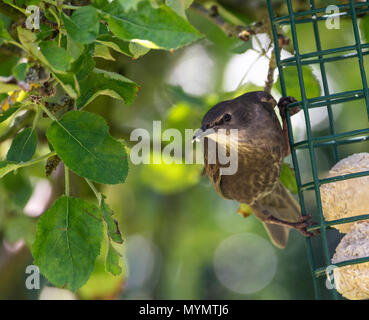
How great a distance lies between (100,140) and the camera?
8.19 feet

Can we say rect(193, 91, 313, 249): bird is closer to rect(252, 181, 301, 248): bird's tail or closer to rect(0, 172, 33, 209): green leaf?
rect(252, 181, 301, 248): bird's tail

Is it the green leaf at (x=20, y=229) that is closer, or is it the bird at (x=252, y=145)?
the bird at (x=252, y=145)

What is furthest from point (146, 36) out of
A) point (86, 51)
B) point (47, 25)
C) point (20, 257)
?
point (20, 257)

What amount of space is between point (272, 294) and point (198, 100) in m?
3.83

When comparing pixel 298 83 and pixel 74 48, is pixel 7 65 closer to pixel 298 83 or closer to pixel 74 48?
pixel 298 83

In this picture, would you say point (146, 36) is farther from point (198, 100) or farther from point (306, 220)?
point (198, 100)

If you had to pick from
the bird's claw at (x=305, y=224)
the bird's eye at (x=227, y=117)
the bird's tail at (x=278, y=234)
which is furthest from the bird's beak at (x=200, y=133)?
the bird's tail at (x=278, y=234)

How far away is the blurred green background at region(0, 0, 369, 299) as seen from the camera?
500 centimetres

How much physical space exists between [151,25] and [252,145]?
2270 mm

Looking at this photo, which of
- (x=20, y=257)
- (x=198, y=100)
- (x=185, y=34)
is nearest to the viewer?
(x=185, y=34)

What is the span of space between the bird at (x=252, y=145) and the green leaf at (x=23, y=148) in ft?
5.05

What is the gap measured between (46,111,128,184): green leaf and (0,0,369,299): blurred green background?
77.9 inches

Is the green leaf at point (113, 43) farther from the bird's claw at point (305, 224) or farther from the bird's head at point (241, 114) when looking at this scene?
the bird's claw at point (305, 224)

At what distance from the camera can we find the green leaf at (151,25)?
7.12ft
